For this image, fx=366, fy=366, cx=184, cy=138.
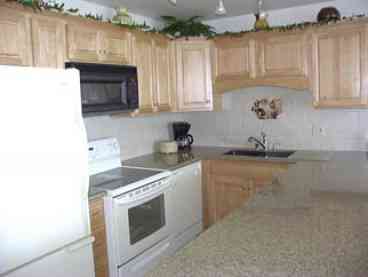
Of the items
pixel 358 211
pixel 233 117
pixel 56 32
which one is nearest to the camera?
pixel 358 211

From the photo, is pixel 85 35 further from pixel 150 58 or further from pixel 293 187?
pixel 293 187

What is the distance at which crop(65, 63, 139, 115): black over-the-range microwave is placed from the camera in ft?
8.74

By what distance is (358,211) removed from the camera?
1.78 meters

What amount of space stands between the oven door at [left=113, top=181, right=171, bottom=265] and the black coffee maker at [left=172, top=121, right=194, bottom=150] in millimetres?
1131

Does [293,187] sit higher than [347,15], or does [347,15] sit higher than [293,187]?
[347,15]

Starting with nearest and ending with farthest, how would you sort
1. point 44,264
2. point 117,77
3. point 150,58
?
point 44,264 < point 117,77 < point 150,58

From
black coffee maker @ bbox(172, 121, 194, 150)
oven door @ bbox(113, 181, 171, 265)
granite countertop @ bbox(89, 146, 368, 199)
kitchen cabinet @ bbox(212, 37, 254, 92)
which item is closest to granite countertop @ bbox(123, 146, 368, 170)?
granite countertop @ bbox(89, 146, 368, 199)

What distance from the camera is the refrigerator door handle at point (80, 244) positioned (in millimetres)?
2133

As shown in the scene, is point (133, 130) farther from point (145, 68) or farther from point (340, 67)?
point (340, 67)

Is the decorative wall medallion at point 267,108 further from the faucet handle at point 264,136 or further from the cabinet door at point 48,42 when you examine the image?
the cabinet door at point 48,42

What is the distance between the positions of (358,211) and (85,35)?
2.17 meters

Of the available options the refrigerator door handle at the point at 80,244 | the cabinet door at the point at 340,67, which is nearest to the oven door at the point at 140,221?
the refrigerator door handle at the point at 80,244

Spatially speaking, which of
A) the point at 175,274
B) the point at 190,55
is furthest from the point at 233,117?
the point at 175,274

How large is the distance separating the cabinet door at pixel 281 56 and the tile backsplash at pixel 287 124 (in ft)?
1.23
